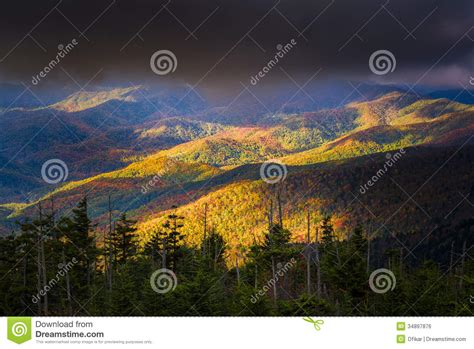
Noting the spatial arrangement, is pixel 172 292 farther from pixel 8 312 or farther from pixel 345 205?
pixel 345 205

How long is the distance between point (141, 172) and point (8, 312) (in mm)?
171879

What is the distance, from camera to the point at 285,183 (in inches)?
2628

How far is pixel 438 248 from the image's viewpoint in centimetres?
3120

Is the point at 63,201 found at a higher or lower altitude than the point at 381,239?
higher
